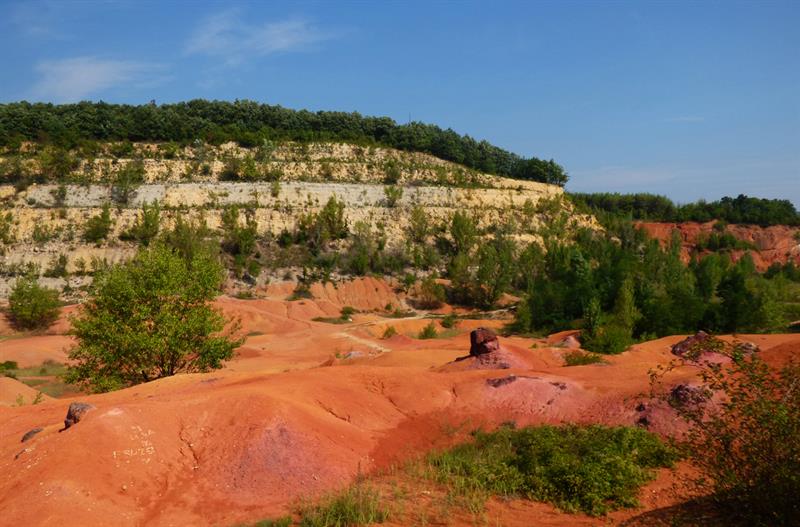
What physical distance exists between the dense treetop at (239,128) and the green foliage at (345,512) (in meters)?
68.5

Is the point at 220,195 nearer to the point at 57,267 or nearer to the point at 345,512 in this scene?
the point at 57,267

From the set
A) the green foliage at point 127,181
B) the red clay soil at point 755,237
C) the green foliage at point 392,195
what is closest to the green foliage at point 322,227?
the green foliage at point 392,195

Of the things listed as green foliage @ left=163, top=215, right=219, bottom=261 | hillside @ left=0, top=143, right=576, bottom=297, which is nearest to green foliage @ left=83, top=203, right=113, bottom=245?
hillside @ left=0, top=143, right=576, bottom=297

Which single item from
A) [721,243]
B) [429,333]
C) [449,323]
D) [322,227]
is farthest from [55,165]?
[721,243]

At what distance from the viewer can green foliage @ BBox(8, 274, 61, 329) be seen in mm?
36766

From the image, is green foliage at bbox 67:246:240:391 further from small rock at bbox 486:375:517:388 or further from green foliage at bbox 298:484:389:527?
green foliage at bbox 298:484:389:527

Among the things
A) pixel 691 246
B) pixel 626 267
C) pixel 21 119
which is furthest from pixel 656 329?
pixel 21 119

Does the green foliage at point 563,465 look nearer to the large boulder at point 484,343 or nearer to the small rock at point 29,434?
the large boulder at point 484,343

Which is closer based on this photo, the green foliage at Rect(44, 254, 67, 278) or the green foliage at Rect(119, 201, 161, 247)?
the green foliage at Rect(44, 254, 67, 278)

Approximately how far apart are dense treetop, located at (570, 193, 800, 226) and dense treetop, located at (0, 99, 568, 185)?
12961mm

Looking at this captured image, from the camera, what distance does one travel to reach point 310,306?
44.2 metres

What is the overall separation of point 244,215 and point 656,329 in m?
40.0

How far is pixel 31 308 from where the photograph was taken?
3669cm

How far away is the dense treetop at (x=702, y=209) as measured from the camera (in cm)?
7838
